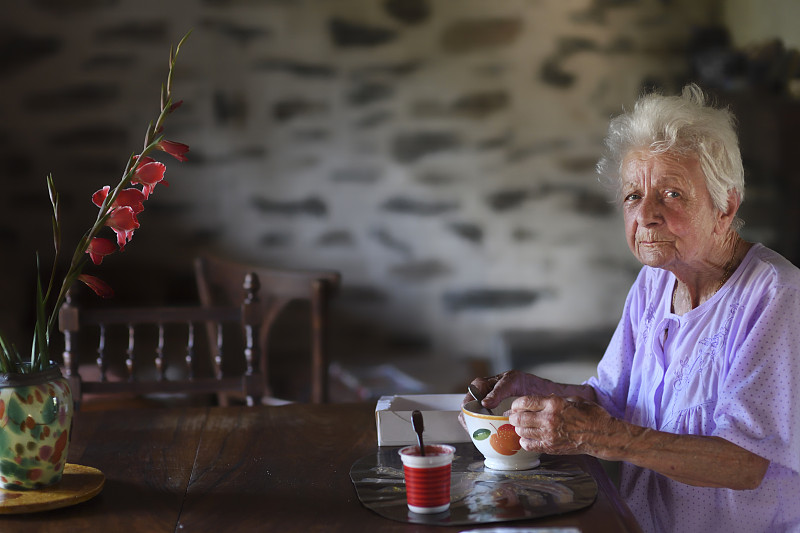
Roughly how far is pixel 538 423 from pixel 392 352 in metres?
2.83

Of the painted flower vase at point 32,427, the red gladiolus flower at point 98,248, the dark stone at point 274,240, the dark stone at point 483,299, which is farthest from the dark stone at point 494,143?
the painted flower vase at point 32,427

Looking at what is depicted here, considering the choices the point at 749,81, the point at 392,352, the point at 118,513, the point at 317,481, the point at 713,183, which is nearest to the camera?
the point at 118,513

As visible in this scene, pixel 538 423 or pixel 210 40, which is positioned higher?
pixel 210 40

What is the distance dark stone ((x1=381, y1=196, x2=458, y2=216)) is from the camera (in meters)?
4.04

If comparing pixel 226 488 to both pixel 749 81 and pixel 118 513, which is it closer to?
pixel 118 513

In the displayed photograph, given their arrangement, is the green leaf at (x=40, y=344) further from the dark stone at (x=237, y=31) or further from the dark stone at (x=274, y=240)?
the dark stone at (x=237, y=31)

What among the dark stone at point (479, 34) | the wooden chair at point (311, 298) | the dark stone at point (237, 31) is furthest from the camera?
the dark stone at point (479, 34)

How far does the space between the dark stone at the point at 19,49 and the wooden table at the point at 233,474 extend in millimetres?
2596

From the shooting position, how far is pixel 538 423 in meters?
1.30

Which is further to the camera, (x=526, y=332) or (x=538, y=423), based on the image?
(x=526, y=332)

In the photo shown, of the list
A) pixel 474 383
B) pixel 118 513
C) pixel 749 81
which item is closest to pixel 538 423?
pixel 474 383

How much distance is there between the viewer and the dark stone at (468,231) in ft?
13.4

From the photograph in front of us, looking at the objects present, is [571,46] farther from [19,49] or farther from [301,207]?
[19,49]

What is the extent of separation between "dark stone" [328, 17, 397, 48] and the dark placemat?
286cm
